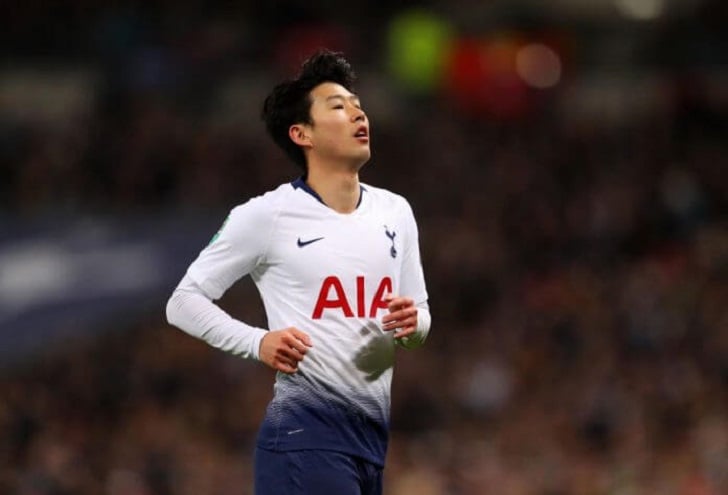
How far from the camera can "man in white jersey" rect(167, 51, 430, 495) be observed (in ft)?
18.5

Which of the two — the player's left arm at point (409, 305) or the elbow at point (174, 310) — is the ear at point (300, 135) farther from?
the elbow at point (174, 310)

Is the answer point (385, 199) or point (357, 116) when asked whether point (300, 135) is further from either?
point (385, 199)

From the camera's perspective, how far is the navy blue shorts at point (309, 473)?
5.58 m

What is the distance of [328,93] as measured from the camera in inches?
236

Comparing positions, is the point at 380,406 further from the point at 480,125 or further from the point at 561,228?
the point at 480,125

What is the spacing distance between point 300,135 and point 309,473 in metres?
1.27

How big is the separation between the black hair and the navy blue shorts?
1116 mm

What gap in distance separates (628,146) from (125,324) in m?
5.43

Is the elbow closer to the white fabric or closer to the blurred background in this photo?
the white fabric

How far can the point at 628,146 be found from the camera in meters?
16.4

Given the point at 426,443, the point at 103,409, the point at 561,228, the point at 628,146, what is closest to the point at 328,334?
the point at 426,443

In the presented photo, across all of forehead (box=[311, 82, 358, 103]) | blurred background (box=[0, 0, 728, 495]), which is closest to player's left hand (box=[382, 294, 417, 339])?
forehead (box=[311, 82, 358, 103])

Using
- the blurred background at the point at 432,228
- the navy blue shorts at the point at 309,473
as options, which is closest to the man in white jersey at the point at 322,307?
the navy blue shorts at the point at 309,473

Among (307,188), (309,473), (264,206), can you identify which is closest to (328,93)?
(307,188)
